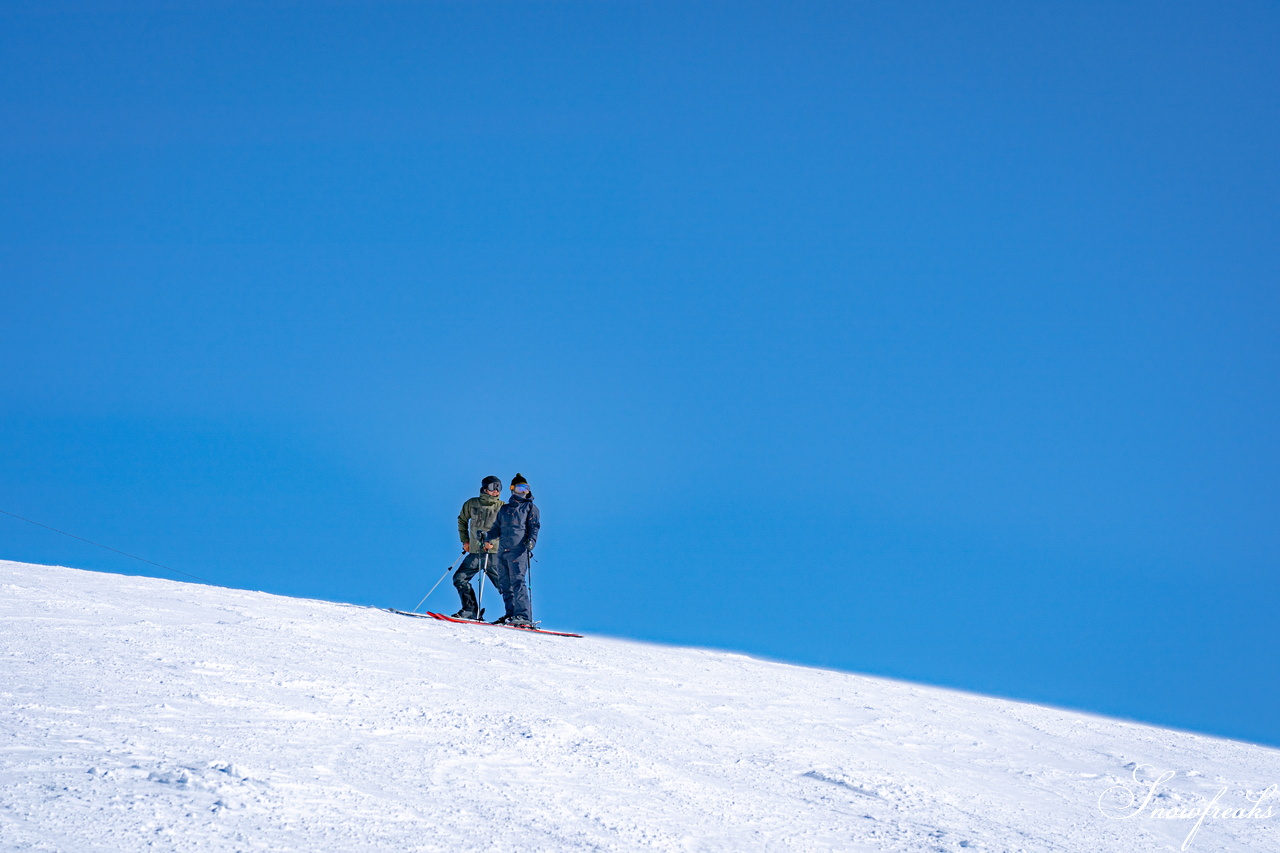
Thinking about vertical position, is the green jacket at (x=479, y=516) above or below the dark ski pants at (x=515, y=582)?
above

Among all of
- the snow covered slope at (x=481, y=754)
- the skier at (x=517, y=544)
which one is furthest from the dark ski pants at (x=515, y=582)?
the snow covered slope at (x=481, y=754)

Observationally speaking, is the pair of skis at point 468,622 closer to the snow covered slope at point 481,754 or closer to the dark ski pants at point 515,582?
the dark ski pants at point 515,582

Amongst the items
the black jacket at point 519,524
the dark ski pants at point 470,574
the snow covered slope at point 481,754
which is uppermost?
the black jacket at point 519,524

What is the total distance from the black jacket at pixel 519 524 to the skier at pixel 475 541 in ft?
1.43

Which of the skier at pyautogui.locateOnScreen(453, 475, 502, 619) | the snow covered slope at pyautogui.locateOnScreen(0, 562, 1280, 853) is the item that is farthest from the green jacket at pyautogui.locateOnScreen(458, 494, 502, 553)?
the snow covered slope at pyautogui.locateOnScreen(0, 562, 1280, 853)

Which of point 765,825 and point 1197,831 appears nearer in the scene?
point 765,825

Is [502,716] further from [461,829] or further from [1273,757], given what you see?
[1273,757]

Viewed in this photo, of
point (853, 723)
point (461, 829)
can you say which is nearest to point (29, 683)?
point (461, 829)

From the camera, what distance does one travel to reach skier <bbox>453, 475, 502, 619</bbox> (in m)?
15.7

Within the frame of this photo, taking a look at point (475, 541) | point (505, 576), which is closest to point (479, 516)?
point (475, 541)

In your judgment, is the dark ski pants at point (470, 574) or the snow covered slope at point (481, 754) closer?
the snow covered slope at point (481, 754)

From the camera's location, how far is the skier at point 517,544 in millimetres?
15266

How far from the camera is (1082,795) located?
25.4 ft

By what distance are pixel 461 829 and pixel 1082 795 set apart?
207 inches
